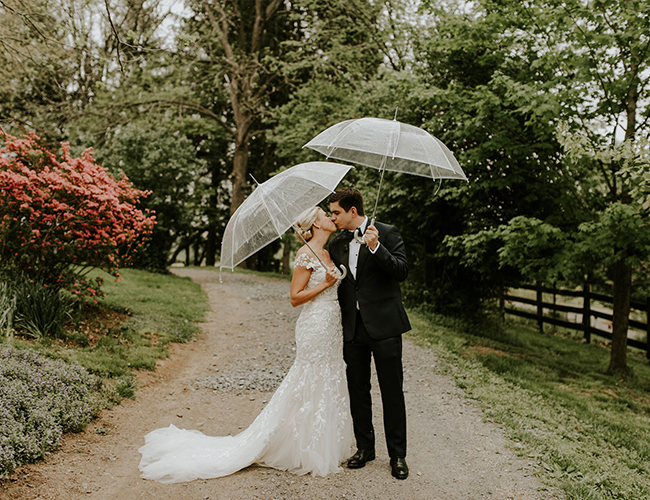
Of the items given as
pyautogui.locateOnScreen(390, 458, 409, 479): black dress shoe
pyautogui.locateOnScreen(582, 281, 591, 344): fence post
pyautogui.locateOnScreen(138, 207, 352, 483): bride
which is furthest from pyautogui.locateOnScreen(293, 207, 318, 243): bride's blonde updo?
pyautogui.locateOnScreen(582, 281, 591, 344): fence post

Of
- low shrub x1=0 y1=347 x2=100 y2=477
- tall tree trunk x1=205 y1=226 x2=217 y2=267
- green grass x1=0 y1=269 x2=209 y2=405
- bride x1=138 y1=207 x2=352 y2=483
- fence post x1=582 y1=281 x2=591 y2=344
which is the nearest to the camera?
low shrub x1=0 y1=347 x2=100 y2=477

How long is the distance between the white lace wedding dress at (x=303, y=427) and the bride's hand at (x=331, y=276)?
0.14 metres

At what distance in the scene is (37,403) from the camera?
13.9 ft

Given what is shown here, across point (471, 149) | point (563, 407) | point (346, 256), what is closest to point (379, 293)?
point (346, 256)

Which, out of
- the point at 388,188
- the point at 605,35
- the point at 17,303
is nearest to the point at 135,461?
the point at 17,303

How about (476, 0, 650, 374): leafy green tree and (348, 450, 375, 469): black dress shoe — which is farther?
(476, 0, 650, 374): leafy green tree

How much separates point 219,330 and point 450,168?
6522 mm

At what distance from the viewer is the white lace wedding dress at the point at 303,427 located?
3801 millimetres

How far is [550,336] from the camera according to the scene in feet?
45.8

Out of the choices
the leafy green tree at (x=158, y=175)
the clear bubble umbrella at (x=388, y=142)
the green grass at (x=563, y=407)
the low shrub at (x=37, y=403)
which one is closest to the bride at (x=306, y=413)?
the clear bubble umbrella at (x=388, y=142)

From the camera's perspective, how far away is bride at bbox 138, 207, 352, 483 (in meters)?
3.81

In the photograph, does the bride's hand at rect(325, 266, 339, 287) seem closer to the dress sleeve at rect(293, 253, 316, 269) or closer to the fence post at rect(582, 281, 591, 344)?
the dress sleeve at rect(293, 253, 316, 269)

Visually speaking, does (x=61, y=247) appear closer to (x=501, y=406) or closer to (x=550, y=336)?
(x=501, y=406)

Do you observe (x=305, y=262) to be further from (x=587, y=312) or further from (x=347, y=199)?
(x=587, y=312)
